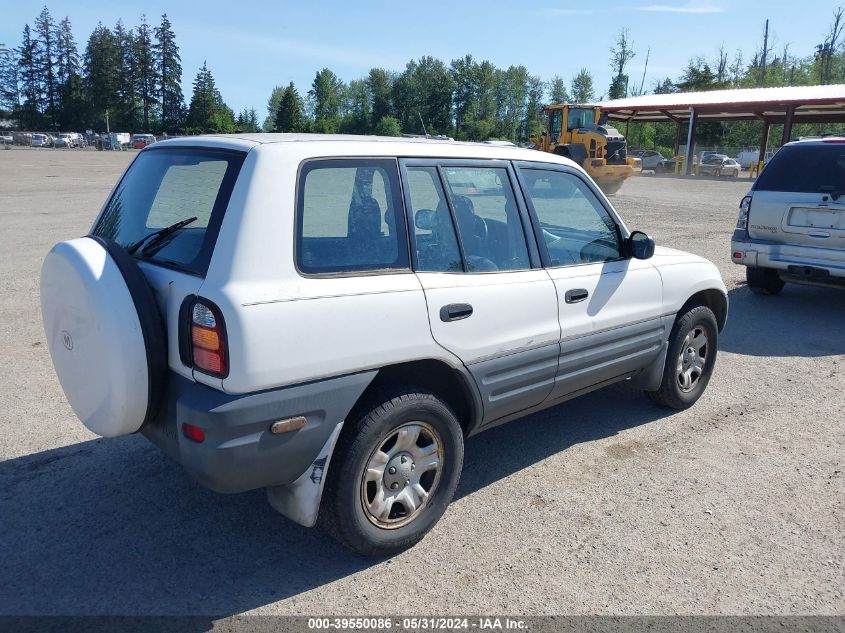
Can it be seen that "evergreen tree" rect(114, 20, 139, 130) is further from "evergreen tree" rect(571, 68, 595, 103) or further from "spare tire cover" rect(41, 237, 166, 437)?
"spare tire cover" rect(41, 237, 166, 437)

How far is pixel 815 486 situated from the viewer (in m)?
3.87

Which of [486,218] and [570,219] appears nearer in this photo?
[486,218]

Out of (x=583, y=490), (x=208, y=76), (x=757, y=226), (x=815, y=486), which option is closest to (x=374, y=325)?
(x=583, y=490)

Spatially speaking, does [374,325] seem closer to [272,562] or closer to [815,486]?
[272,562]

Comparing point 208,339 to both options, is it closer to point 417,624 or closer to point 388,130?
point 417,624

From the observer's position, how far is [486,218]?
11.9ft

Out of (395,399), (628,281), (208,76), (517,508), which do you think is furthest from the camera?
(208,76)

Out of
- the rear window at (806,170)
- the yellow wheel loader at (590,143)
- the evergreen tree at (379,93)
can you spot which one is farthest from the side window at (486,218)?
the evergreen tree at (379,93)

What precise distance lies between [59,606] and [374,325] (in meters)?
1.71

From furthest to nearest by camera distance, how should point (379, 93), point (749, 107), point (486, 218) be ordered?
1. point (379, 93)
2. point (749, 107)
3. point (486, 218)

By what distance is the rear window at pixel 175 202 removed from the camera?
2750 millimetres

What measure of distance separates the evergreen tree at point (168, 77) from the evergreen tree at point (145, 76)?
997mm

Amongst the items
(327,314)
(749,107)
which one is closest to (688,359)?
(327,314)

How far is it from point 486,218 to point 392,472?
1.43 meters
